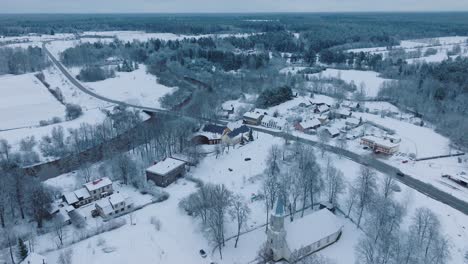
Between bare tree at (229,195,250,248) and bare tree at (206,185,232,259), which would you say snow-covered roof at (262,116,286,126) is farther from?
bare tree at (206,185,232,259)

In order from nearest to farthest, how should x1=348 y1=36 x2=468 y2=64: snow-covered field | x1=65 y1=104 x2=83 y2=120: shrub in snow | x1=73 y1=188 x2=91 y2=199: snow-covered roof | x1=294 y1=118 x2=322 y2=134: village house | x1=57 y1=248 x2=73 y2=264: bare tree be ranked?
1. x1=57 y1=248 x2=73 y2=264: bare tree
2. x1=73 y1=188 x2=91 y2=199: snow-covered roof
3. x1=294 y1=118 x2=322 y2=134: village house
4. x1=65 y1=104 x2=83 y2=120: shrub in snow
5. x1=348 y1=36 x2=468 y2=64: snow-covered field

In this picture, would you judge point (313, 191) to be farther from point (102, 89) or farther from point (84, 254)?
point (102, 89)

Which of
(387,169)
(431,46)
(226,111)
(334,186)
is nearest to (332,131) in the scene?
(387,169)

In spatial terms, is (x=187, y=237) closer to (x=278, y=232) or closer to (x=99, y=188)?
(x=278, y=232)

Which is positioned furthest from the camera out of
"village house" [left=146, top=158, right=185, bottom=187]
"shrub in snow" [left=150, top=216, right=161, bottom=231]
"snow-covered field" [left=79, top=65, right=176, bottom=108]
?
"snow-covered field" [left=79, top=65, right=176, bottom=108]

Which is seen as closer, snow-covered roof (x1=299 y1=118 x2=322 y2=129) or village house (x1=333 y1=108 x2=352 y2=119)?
snow-covered roof (x1=299 y1=118 x2=322 y2=129)

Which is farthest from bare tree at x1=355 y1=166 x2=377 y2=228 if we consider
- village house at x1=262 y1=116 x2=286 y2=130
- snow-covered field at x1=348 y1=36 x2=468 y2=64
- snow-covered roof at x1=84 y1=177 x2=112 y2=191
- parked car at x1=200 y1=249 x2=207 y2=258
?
snow-covered field at x1=348 y1=36 x2=468 y2=64

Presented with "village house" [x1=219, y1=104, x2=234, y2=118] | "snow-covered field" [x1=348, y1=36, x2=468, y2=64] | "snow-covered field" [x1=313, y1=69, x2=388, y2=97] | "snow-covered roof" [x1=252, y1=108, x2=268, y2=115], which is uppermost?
"snow-covered field" [x1=348, y1=36, x2=468, y2=64]
